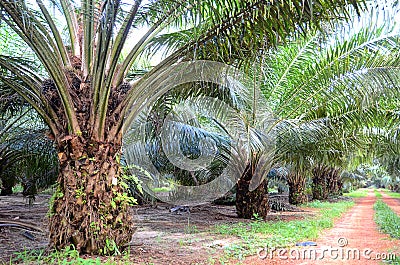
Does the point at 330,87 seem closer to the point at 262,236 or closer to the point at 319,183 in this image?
the point at 262,236

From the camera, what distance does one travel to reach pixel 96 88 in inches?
187

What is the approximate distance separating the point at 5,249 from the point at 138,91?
3108 mm

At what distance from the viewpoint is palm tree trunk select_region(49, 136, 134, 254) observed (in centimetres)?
457

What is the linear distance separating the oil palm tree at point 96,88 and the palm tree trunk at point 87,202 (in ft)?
0.04

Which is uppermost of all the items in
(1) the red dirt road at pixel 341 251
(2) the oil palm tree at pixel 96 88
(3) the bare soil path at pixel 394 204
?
(2) the oil palm tree at pixel 96 88

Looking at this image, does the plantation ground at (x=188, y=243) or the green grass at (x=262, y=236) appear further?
the green grass at (x=262, y=236)

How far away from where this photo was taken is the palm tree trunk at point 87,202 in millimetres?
4570

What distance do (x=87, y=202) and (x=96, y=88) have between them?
1517 millimetres

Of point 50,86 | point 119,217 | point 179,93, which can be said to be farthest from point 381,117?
point 50,86

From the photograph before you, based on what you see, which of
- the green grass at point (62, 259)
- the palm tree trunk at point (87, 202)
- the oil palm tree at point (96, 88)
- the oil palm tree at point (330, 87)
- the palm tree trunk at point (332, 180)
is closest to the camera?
the green grass at point (62, 259)

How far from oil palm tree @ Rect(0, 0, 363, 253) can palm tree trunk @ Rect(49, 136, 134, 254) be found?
0.01 m

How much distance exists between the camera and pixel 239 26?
4.56 m

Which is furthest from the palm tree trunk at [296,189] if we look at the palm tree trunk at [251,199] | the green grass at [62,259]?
the green grass at [62,259]

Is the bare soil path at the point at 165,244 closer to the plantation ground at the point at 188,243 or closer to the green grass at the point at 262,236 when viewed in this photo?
the plantation ground at the point at 188,243
